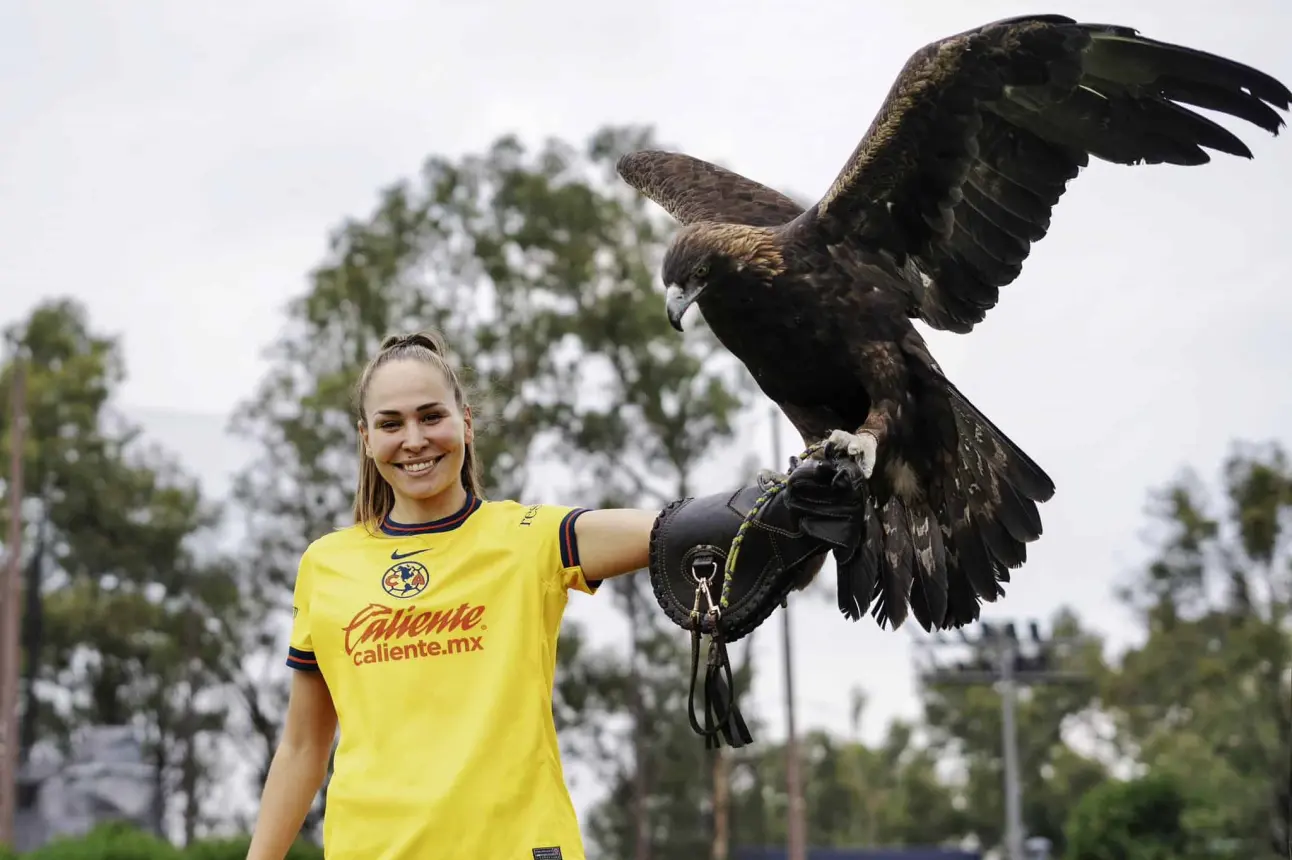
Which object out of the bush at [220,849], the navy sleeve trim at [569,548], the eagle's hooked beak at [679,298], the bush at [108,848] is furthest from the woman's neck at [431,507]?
the bush at [220,849]

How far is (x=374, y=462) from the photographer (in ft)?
9.43

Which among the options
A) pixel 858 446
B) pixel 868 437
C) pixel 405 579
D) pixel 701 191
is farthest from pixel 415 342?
pixel 701 191

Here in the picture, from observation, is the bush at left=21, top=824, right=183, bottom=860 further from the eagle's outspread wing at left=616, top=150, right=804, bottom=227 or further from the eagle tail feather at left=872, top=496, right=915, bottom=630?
the eagle tail feather at left=872, top=496, right=915, bottom=630

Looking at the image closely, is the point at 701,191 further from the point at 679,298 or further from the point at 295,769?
the point at 295,769

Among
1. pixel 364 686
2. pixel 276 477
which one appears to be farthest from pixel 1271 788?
pixel 364 686

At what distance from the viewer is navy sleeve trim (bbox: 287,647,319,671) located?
2.85 metres

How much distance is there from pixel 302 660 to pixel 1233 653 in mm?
24493

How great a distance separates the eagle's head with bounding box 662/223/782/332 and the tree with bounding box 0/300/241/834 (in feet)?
79.0

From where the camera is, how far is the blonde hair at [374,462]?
9.26 feet

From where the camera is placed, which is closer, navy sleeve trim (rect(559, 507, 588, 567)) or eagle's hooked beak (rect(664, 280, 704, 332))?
navy sleeve trim (rect(559, 507, 588, 567))

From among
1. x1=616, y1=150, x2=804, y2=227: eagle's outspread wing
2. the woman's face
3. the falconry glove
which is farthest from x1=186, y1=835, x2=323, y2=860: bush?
the falconry glove

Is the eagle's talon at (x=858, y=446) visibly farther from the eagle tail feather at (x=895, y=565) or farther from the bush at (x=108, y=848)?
the bush at (x=108, y=848)

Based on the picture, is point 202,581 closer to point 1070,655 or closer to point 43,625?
point 43,625

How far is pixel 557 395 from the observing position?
25.8 meters
